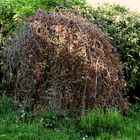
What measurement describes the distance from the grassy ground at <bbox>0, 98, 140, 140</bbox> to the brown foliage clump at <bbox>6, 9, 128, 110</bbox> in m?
0.31

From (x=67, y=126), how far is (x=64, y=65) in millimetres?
1015

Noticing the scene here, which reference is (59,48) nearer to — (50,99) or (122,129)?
(50,99)

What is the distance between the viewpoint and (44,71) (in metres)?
7.21

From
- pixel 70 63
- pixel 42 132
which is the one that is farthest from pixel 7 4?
pixel 42 132

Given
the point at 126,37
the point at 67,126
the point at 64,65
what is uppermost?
the point at 126,37

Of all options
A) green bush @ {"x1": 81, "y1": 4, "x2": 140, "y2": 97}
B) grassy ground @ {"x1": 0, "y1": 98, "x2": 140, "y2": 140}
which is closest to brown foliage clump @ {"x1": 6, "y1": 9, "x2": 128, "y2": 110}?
grassy ground @ {"x1": 0, "y1": 98, "x2": 140, "y2": 140}

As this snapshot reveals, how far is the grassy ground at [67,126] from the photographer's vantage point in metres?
6.19

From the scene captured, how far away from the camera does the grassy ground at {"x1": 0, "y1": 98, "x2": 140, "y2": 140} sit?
619cm

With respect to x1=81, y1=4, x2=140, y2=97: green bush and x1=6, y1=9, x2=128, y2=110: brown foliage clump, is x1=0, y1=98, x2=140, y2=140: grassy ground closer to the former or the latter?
x1=6, y1=9, x2=128, y2=110: brown foliage clump

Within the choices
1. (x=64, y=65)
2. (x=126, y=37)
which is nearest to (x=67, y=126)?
(x=64, y=65)

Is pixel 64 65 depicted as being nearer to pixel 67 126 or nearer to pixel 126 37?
pixel 67 126

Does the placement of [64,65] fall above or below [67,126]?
above

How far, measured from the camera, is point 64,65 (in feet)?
23.2

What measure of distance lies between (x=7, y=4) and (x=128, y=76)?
2.52 m
